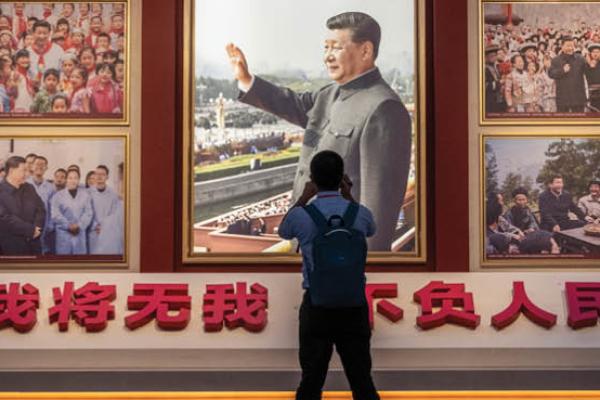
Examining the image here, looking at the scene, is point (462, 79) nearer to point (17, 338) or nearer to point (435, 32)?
point (435, 32)

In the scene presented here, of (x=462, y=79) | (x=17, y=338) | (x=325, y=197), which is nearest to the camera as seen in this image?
(x=325, y=197)

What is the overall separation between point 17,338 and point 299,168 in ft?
8.76

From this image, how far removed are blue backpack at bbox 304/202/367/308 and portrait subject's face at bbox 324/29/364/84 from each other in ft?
9.14

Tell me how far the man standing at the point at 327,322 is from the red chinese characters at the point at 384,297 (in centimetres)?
189

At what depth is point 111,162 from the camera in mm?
6879

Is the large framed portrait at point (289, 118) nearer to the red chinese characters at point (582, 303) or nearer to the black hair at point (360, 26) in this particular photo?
the black hair at point (360, 26)

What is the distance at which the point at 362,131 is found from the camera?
687 cm

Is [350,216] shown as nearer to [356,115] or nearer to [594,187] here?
[356,115]

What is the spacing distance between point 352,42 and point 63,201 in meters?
2.84

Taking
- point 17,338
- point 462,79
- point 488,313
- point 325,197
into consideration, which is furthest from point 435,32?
point 17,338

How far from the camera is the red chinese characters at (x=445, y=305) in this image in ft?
20.7

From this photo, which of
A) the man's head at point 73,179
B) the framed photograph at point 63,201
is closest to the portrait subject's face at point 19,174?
the framed photograph at point 63,201

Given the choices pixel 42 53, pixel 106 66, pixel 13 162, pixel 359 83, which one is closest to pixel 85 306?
pixel 13 162

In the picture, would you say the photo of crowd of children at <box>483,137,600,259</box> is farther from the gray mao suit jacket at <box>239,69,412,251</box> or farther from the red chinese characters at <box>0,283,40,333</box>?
the red chinese characters at <box>0,283,40,333</box>
